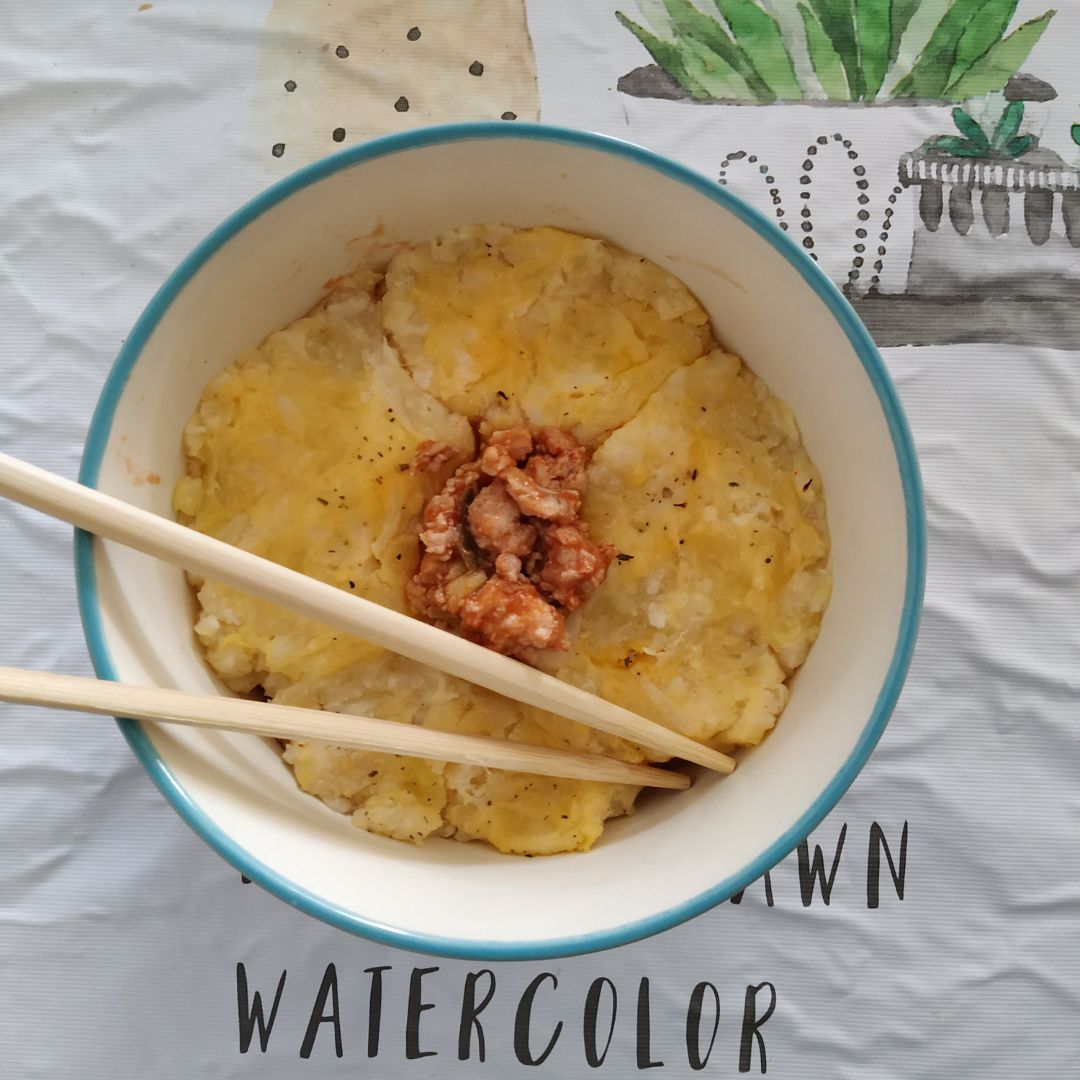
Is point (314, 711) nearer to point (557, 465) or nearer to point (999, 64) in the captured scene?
point (557, 465)

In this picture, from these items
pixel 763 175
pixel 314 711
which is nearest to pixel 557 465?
pixel 314 711

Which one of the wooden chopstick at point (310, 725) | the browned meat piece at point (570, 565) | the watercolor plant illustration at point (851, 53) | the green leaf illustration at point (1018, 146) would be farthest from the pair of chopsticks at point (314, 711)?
the green leaf illustration at point (1018, 146)

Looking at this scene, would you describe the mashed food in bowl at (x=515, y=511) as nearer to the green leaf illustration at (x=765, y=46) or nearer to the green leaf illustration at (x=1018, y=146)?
the green leaf illustration at (x=765, y=46)

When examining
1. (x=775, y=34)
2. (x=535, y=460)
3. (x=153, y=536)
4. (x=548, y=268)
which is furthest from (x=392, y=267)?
(x=775, y=34)

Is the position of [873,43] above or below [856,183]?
above

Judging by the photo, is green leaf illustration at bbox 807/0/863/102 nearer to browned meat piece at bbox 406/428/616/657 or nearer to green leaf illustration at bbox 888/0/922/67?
green leaf illustration at bbox 888/0/922/67
